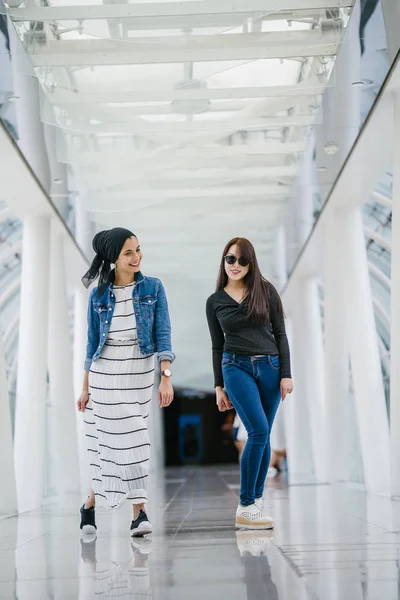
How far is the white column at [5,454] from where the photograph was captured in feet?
28.6

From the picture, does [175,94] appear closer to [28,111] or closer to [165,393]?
[28,111]

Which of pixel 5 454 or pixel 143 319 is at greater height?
pixel 143 319

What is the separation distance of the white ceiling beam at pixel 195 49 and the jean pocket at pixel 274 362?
12.5 ft

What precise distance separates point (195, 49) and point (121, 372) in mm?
4143

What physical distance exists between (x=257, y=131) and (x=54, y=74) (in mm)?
3715

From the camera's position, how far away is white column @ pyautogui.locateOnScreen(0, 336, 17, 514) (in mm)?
8711

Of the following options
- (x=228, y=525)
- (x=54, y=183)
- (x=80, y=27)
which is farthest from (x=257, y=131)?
(x=228, y=525)

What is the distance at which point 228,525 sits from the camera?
597cm

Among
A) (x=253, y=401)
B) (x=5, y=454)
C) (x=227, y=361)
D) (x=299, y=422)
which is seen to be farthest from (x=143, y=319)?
(x=299, y=422)

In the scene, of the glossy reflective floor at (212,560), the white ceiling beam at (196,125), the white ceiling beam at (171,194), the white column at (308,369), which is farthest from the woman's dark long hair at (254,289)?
the white column at (308,369)

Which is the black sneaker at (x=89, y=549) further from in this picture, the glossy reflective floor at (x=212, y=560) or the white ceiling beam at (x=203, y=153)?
the white ceiling beam at (x=203, y=153)

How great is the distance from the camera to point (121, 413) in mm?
5453

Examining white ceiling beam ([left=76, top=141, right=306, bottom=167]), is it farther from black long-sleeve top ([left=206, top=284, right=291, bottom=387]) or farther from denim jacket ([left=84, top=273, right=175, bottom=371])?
denim jacket ([left=84, top=273, right=175, bottom=371])

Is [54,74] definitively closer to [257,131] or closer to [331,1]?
[331,1]
